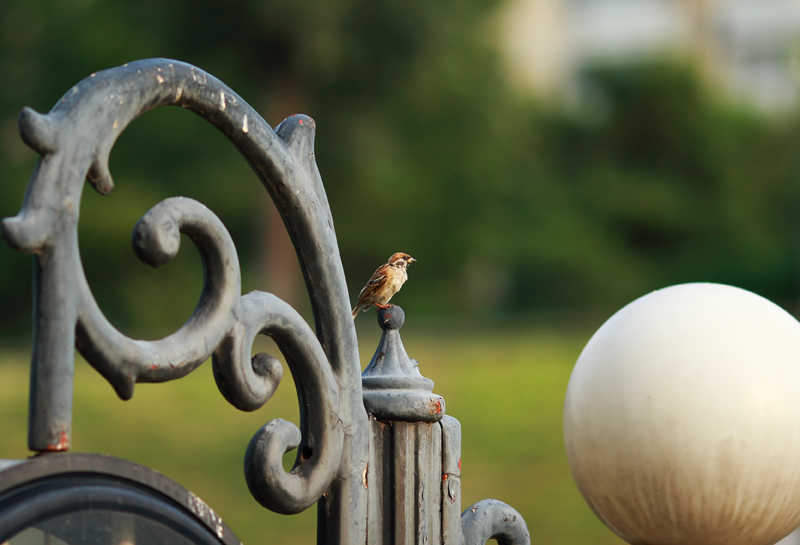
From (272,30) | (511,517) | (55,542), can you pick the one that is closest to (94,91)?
(55,542)

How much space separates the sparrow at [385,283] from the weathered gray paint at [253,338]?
357 millimetres

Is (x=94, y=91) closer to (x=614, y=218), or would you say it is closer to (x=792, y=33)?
(x=614, y=218)

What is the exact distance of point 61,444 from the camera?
2.99ft

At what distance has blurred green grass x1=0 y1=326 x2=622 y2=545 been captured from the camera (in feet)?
22.2

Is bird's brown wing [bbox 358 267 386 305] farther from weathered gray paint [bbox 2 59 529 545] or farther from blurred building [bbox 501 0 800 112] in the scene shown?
blurred building [bbox 501 0 800 112]

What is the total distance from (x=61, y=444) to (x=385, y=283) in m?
1.00

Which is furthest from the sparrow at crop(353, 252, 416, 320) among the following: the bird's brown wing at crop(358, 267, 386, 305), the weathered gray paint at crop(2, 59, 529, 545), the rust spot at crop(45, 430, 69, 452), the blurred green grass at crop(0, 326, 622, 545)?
the blurred green grass at crop(0, 326, 622, 545)

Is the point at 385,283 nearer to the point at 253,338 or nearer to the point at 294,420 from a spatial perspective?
the point at 253,338

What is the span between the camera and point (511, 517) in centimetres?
158

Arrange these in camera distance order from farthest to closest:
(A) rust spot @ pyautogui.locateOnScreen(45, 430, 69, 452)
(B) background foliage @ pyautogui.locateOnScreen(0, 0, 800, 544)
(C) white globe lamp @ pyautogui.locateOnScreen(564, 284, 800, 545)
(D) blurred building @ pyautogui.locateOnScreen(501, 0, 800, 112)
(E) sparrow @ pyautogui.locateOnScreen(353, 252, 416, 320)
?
(D) blurred building @ pyautogui.locateOnScreen(501, 0, 800, 112), (B) background foliage @ pyautogui.locateOnScreen(0, 0, 800, 544), (E) sparrow @ pyautogui.locateOnScreen(353, 252, 416, 320), (C) white globe lamp @ pyautogui.locateOnScreen(564, 284, 800, 545), (A) rust spot @ pyautogui.locateOnScreen(45, 430, 69, 452)

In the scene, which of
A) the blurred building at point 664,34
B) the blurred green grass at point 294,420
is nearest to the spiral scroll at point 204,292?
the blurred green grass at point 294,420

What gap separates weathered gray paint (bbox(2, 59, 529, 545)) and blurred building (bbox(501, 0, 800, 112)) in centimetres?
3142

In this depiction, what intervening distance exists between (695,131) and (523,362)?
61.4 feet

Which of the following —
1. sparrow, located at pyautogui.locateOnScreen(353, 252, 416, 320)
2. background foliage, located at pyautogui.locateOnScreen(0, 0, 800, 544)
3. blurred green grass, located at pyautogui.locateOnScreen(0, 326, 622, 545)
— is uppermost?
background foliage, located at pyautogui.locateOnScreen(0, 0, 800, 544)
